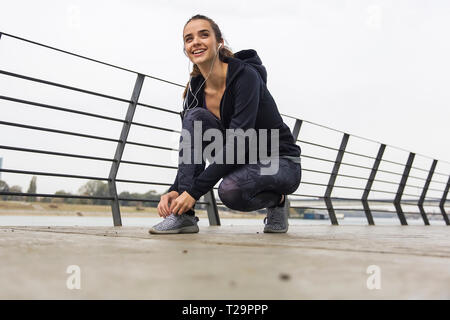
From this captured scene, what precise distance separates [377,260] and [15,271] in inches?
24.6

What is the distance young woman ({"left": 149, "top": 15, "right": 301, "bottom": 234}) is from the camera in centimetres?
175

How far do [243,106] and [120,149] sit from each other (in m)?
1.41

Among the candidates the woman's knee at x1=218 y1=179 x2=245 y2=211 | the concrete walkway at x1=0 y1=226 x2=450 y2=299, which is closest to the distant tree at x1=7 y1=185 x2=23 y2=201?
the woman's knee at x1=218 y1=179 x2=245 y2=211

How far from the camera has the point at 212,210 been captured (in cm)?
346

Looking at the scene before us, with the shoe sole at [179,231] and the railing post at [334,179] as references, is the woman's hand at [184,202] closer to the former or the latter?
the shoe sole at [179,231]

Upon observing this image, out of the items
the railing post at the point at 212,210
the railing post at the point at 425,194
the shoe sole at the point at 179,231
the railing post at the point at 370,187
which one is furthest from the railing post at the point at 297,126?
the railing post at the point at 425,194

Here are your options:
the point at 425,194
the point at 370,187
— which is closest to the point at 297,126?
the point at 370,187

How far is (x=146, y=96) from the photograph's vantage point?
3.04 m

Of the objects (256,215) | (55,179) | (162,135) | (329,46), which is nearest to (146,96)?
(162,135)

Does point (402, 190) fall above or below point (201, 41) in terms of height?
above

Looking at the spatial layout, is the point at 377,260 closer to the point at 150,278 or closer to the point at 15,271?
the point at 150,278

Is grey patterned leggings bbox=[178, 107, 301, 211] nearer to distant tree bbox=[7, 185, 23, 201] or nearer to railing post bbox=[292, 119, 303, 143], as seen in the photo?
distant tree bbox=[7, 185, 23, 201]

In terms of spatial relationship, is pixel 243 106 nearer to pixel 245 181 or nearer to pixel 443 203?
pixel 245 181

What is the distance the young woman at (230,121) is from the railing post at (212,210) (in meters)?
1.45
